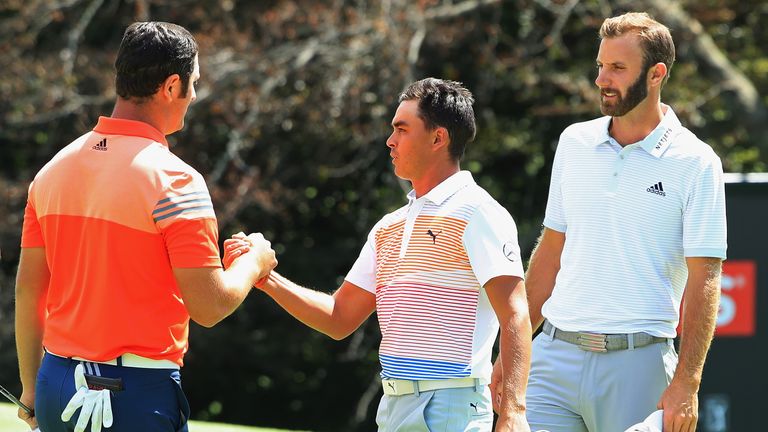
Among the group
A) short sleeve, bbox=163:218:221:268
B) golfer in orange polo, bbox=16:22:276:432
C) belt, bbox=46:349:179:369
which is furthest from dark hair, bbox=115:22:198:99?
belt, bbox=46:349:179:369

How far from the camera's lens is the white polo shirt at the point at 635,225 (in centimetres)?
394

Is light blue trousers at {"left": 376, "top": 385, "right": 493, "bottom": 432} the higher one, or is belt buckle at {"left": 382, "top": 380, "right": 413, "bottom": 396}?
belt buckle at {"left": 382, "top": 380, "right": 413, "bottom": 396}

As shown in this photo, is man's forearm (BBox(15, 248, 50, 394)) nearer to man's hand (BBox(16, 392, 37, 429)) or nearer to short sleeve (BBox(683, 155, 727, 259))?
man's hand (BBox(16, 392, 37, 429))

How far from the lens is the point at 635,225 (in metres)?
4.02

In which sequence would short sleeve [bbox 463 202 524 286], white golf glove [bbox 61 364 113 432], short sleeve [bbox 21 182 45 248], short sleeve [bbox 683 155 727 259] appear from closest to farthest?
1. white golf glove [bbox 61 364 113 432]
2. short sleeve [bbox 21 182 45 248]
3. short sleeve [bbox 463 202 524 286]
4. short sleeve [bbox 683 155 727 259]

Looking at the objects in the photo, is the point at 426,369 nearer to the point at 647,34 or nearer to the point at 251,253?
the point at 251,253

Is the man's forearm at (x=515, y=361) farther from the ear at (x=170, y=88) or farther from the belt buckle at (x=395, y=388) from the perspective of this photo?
the ear at (x=170, y=88)

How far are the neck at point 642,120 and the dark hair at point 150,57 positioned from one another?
5.30 ft

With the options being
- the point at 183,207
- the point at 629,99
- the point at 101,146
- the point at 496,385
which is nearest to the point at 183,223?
the point at 183,207

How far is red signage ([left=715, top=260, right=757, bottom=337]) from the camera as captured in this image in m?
6.71

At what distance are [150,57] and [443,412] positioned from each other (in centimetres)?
132

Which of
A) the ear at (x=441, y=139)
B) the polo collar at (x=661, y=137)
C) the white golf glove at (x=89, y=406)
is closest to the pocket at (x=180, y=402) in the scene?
the white golf glove at (x=89, y=406)

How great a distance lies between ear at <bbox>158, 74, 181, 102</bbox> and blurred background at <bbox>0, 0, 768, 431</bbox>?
23.3 ft

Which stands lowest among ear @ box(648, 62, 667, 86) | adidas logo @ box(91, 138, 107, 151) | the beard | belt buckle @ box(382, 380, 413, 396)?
belt buckle @ box(382, 380, 413, 396)
